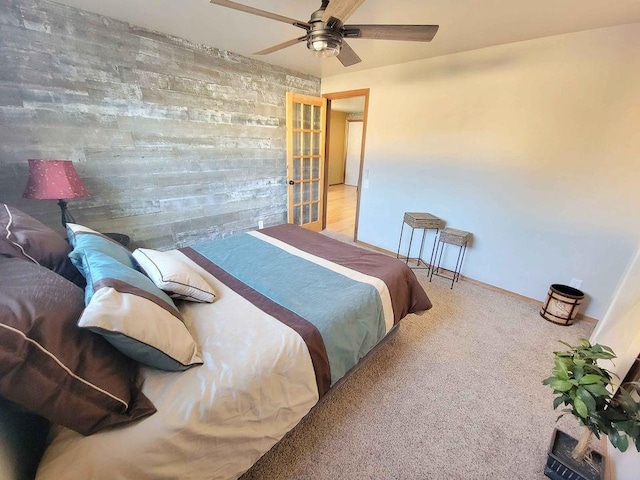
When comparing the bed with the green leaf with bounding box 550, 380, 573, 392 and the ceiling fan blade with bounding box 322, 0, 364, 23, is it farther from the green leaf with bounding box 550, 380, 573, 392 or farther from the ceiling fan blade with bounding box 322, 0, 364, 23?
the ceiling fan blade with bounding box 322, 0, 364, 23

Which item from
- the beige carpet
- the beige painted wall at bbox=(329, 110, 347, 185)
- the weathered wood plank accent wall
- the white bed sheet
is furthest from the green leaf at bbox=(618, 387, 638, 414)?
the beige painted wall at bbox=(329, 110, 347, 185)

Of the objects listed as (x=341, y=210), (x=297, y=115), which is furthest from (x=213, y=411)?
(x=341, y=210)

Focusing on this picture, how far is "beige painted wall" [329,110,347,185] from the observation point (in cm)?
807

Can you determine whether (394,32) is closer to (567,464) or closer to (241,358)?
(241,358)

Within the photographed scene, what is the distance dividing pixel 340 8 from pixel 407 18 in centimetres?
101

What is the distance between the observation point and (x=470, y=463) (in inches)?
50.3

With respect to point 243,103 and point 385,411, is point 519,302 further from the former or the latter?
point 243,103

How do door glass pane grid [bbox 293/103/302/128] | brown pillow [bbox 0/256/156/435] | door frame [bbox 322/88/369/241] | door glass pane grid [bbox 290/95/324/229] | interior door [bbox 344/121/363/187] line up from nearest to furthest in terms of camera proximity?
1. brown pillow [bbox 0/256/156/435]
2. door frame [bbox 322/88/369/241]
3. door glass pane grid [bbox 293/103/302/128]
4. door glass pane grid [bbox 290/95/324/229]
5. interior door [bbox 344/121/363/187]

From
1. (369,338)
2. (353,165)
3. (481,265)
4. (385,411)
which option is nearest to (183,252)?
(369,338)

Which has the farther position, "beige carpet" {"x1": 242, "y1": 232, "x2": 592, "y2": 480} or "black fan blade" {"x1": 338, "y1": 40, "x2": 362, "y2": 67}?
"black fan blade" {"x1": 338, "y1": 40, "x2": 362, "y2": 67}

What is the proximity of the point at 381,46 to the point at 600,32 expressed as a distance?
66.7 inches

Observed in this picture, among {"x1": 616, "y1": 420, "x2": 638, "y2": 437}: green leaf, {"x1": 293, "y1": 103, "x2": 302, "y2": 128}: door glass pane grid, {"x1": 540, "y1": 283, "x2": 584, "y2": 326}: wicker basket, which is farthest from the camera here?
{"x1": 293, "y1": 103, "x2": 302, "y2": 128}: door glass pane grid


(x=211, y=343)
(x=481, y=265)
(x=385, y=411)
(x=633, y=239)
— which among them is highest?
(x=633, y=239)

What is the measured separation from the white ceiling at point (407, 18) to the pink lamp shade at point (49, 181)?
4.15 feet
